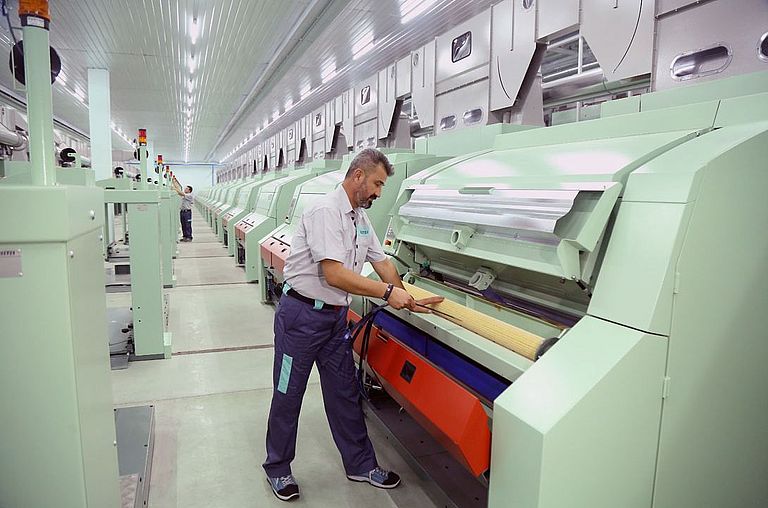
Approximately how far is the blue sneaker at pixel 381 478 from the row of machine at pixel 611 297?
0.76 feet

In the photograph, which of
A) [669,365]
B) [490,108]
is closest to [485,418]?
[669,365]

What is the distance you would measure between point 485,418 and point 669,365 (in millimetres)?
566

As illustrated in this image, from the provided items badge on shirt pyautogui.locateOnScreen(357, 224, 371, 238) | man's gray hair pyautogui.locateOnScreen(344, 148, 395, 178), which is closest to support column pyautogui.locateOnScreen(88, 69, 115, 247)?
badge on shirt pyautogui.locateOnScreen(357, 224, 371, 238)

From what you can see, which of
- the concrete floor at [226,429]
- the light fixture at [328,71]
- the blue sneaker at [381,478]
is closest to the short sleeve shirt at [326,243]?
the blue sneaker at [381,478]

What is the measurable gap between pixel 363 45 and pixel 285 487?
6.03 m

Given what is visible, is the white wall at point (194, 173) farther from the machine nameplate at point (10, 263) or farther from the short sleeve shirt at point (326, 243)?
the machine nameplate at point (10, 263)

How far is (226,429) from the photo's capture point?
3.06 meters

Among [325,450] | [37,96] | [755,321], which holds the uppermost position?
[37,96]

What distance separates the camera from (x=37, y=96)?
1160mm

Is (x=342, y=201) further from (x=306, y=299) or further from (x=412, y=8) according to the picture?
(x=412, y=8)

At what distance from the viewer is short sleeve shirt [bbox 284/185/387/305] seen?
214 cm

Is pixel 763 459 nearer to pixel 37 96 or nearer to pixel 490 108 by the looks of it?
pixel 37 96

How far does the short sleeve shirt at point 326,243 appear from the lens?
2.14 m

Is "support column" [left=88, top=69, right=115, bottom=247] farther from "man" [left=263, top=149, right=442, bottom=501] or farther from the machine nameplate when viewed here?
the machine nameplate
